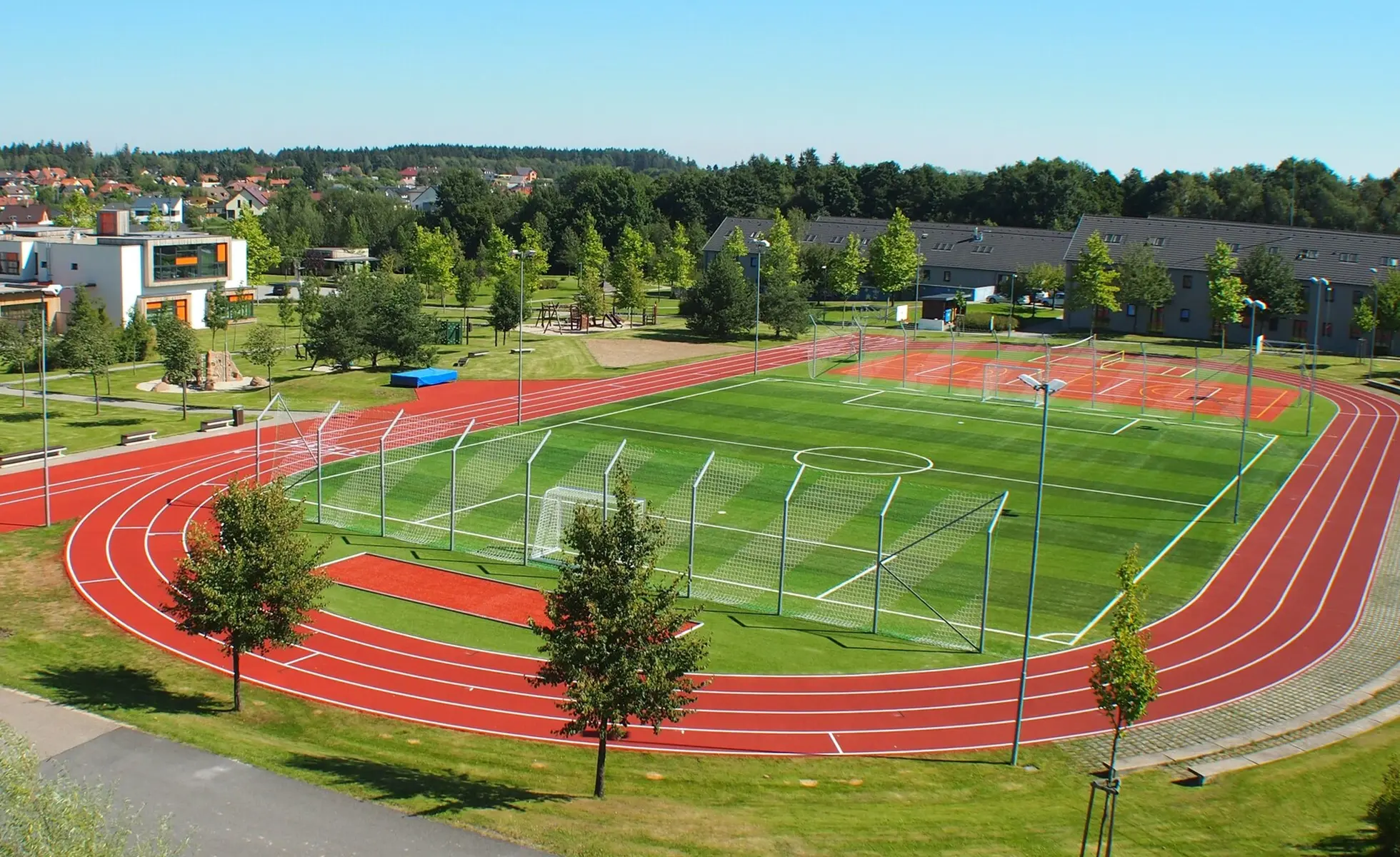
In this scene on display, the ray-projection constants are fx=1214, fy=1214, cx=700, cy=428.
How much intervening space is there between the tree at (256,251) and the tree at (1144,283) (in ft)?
237

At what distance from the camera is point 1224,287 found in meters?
79.7

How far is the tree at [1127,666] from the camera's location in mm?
18516

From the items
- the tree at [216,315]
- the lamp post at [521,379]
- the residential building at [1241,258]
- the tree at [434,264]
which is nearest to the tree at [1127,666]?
the lamp post at [521,379]

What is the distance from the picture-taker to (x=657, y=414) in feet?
179

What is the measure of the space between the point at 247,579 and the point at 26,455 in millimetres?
24915

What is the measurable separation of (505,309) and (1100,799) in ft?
193

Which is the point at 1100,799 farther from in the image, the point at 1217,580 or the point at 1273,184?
the point at 1273,184

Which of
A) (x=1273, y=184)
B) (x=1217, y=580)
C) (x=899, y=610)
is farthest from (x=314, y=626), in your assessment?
(x=1273, y=184)

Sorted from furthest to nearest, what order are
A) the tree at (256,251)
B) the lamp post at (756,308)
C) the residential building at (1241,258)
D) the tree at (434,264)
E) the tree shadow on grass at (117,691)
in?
the tree at (256,251) < the tree at (434,264) < the residential building at (1241,258) < the lamp post at (756,308) < the tree shadow on grass at (117,691)

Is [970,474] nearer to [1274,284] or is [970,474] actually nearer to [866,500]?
[866,500]

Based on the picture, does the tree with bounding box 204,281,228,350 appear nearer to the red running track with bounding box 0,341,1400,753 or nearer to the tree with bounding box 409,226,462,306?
the tree with bounding box 409,226,462,306

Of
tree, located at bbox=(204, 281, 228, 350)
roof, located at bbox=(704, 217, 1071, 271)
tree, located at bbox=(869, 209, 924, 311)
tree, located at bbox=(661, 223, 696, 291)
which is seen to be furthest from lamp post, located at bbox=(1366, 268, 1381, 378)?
tree, located at bbox=(204, 281, 228, 350)

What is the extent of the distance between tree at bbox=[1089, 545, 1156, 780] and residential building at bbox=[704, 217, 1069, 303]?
81908 millimetres

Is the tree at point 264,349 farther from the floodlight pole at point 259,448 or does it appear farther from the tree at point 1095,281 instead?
the tree at point 1095,281
